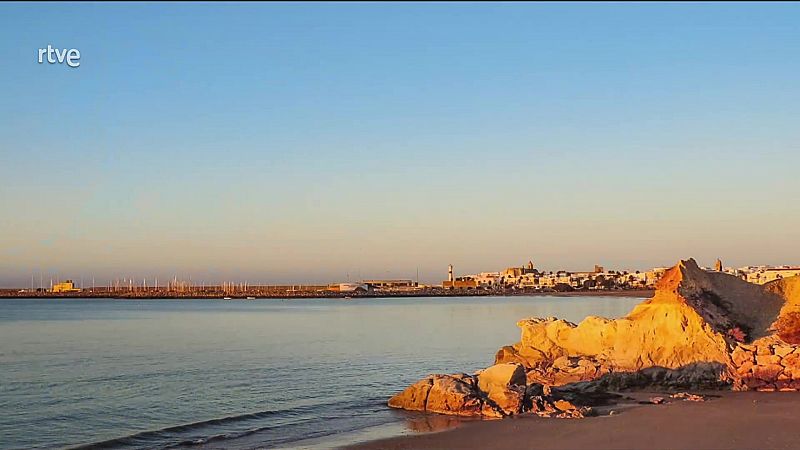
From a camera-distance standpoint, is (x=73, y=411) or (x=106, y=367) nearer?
(x=73, y=411)

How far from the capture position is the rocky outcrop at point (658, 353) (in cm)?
1994

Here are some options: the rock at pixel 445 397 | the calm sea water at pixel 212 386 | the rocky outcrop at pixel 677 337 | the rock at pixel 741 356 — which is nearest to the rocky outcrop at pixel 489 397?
the rock at pixel 445 397

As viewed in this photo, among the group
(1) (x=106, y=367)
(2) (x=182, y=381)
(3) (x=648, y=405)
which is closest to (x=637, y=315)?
(3) (x=648, y=405)

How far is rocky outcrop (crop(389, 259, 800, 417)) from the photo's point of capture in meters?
19.9

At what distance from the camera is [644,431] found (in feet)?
53.5

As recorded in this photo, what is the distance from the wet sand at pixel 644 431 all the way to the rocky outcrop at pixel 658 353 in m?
1.41

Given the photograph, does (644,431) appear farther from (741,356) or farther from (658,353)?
(741,356)

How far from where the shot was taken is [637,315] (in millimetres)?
25781

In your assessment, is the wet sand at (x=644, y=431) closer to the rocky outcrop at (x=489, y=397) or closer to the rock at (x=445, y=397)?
the rocky outcrop at (x=489, y=397)

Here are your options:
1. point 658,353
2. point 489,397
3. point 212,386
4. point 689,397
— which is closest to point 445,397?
point 489,397

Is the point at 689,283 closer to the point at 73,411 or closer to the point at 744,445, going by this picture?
the point at 744,445

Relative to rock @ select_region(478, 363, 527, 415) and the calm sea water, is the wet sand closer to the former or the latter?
rock @ select_region(478, 363, 527, 415)

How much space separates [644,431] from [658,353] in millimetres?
8564

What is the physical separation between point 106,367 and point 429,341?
69.5 ft
